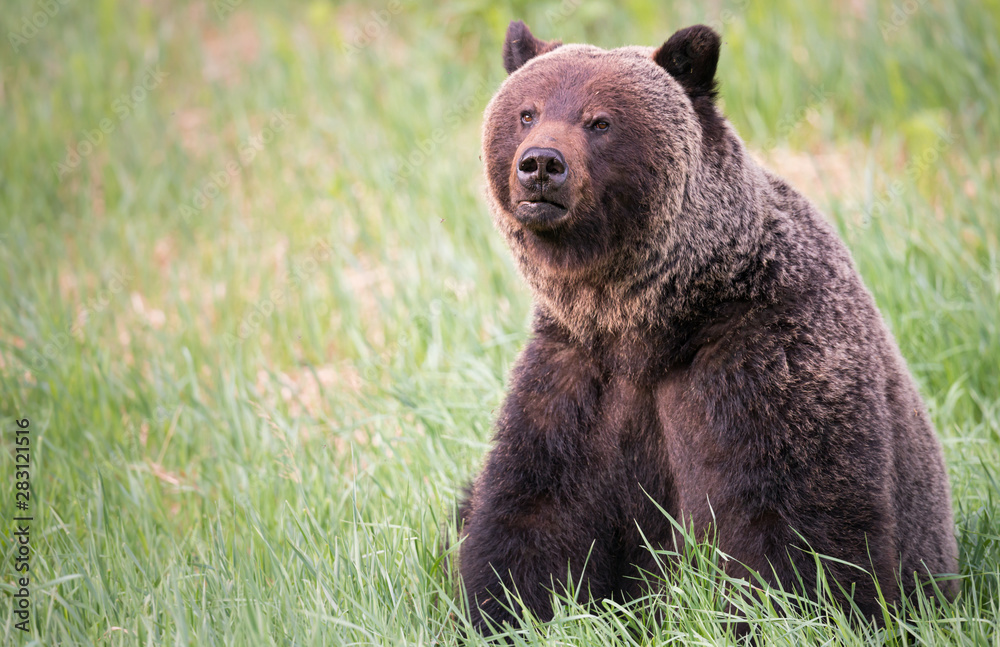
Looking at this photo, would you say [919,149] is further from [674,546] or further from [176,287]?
[176,287]

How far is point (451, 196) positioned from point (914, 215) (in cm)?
318

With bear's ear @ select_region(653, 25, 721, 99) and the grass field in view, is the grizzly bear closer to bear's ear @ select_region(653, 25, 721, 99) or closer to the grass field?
bear's ear @ select_region(653, 25, 721, 99)

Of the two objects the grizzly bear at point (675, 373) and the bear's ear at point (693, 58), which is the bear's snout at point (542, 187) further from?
the bear's ear at point (693, 58)

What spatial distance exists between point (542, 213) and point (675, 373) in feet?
2.44

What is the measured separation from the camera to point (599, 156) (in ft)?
10.5

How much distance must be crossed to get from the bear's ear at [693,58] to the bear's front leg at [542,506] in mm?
1086

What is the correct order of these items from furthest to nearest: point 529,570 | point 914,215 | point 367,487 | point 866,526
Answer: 1. point 914,215
2. point 367,487
3. point 529,570
4. point 866,526

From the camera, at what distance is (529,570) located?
330 cm

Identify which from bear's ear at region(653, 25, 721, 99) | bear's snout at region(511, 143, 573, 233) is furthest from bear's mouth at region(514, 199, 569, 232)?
bear's ear at region(653, 25, 721, 99)

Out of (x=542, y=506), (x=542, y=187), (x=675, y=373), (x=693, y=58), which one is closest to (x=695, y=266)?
(x=675, y=373)

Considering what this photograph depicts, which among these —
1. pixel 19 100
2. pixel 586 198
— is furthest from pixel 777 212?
pixel 19 100

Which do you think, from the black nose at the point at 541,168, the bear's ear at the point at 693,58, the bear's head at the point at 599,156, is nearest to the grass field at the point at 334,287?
the bear's head at the point at 599,156

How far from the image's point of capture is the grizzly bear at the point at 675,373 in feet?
9.93

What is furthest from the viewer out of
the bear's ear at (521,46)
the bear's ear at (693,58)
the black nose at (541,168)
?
the bear's ear at (521,46)
